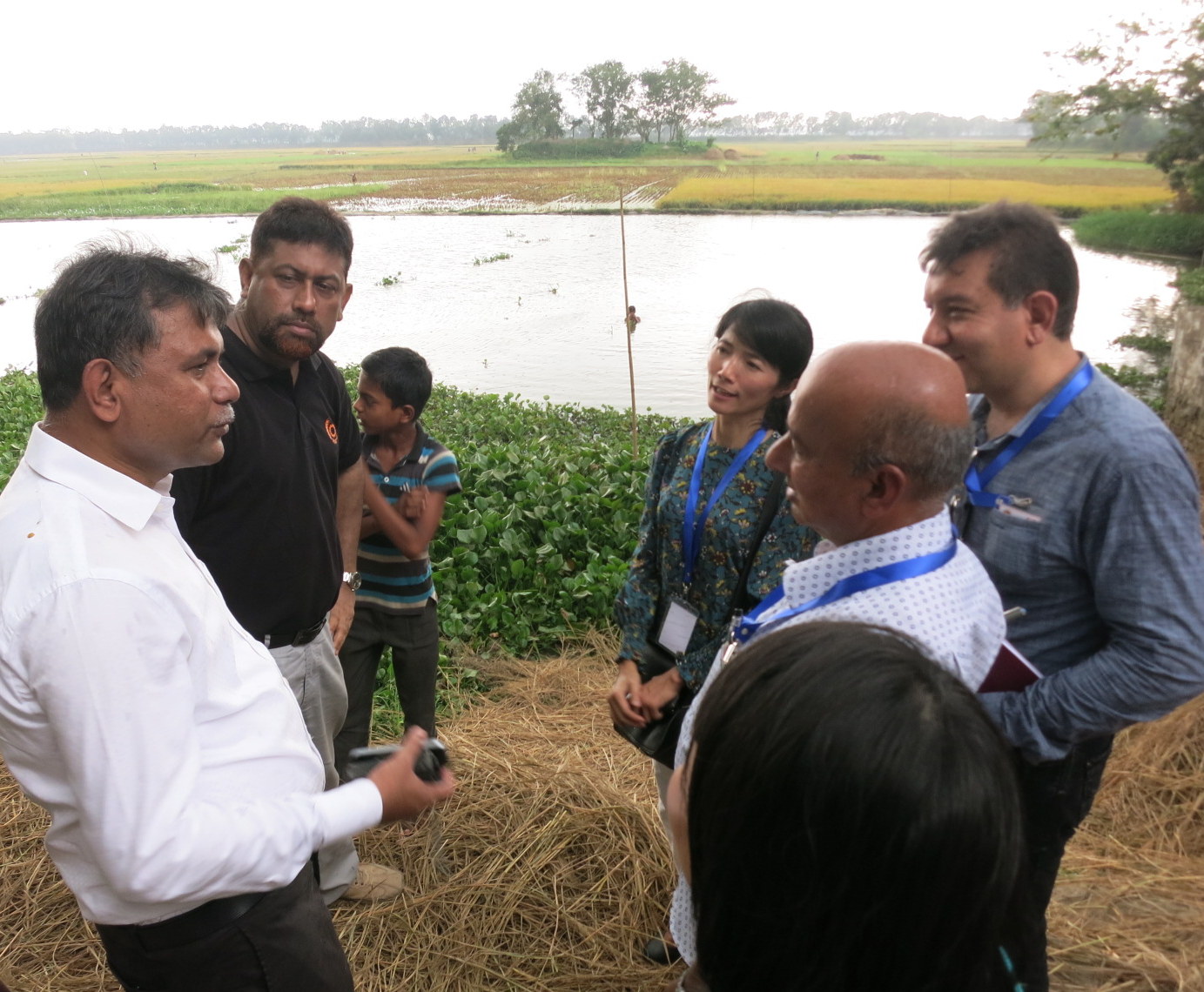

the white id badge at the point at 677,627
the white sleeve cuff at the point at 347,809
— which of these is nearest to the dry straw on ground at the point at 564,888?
the white id badge at the point at 677,627

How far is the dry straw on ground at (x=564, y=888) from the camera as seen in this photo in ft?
7.34

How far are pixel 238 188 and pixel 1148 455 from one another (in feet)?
121

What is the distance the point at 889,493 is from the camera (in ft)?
3.98

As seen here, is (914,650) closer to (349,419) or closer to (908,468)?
(908,468)

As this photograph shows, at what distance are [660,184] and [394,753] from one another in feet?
85.8

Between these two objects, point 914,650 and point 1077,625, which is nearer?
point 914,650

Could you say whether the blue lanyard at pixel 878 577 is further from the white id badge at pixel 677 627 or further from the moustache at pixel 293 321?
the moustache at pixel 293 321

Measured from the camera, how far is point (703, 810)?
31.7 inches

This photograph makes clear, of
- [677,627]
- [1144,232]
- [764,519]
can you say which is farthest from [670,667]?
[1144,232]

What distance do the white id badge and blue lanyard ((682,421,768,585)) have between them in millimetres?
71

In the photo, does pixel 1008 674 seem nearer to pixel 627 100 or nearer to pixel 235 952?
pixel 235 952

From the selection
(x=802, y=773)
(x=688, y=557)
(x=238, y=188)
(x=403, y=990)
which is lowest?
(x=403, y=990)

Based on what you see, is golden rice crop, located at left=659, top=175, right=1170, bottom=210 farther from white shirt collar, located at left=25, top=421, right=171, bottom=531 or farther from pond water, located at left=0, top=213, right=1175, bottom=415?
white shirt collar, located at left=25, top=421, right=171, bottom=531

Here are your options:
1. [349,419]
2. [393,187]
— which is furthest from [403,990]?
[393,187]
